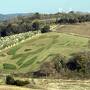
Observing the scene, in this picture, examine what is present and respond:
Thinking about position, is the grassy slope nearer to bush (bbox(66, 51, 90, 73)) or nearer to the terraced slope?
the terraced slope

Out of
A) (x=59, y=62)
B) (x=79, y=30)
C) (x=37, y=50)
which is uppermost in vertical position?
(x=79, y=30)

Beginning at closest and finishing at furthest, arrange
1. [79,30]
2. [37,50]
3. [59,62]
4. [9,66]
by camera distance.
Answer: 1. [59,62]
2. [9,66]
3. [37,50]
4. [79,30]

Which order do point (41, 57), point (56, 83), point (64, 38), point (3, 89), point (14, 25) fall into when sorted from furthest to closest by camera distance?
point (14, 25)
point (64, 38)
point (41, 57)
point (56, 83)
point (3, 89)

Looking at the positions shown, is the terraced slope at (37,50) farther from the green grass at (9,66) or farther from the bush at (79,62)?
the bush at (79,62)

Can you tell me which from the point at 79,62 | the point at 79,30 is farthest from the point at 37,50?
the point at 79,30

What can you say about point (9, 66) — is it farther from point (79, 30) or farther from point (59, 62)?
point (79, 30)

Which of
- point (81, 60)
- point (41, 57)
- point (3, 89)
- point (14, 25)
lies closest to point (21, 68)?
point (41, 57)

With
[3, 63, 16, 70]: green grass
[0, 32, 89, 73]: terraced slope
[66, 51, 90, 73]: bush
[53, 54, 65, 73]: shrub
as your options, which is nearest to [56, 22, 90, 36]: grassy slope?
[0, 32, 89, 73]: terraced slope

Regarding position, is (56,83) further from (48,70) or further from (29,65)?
(29,65)
